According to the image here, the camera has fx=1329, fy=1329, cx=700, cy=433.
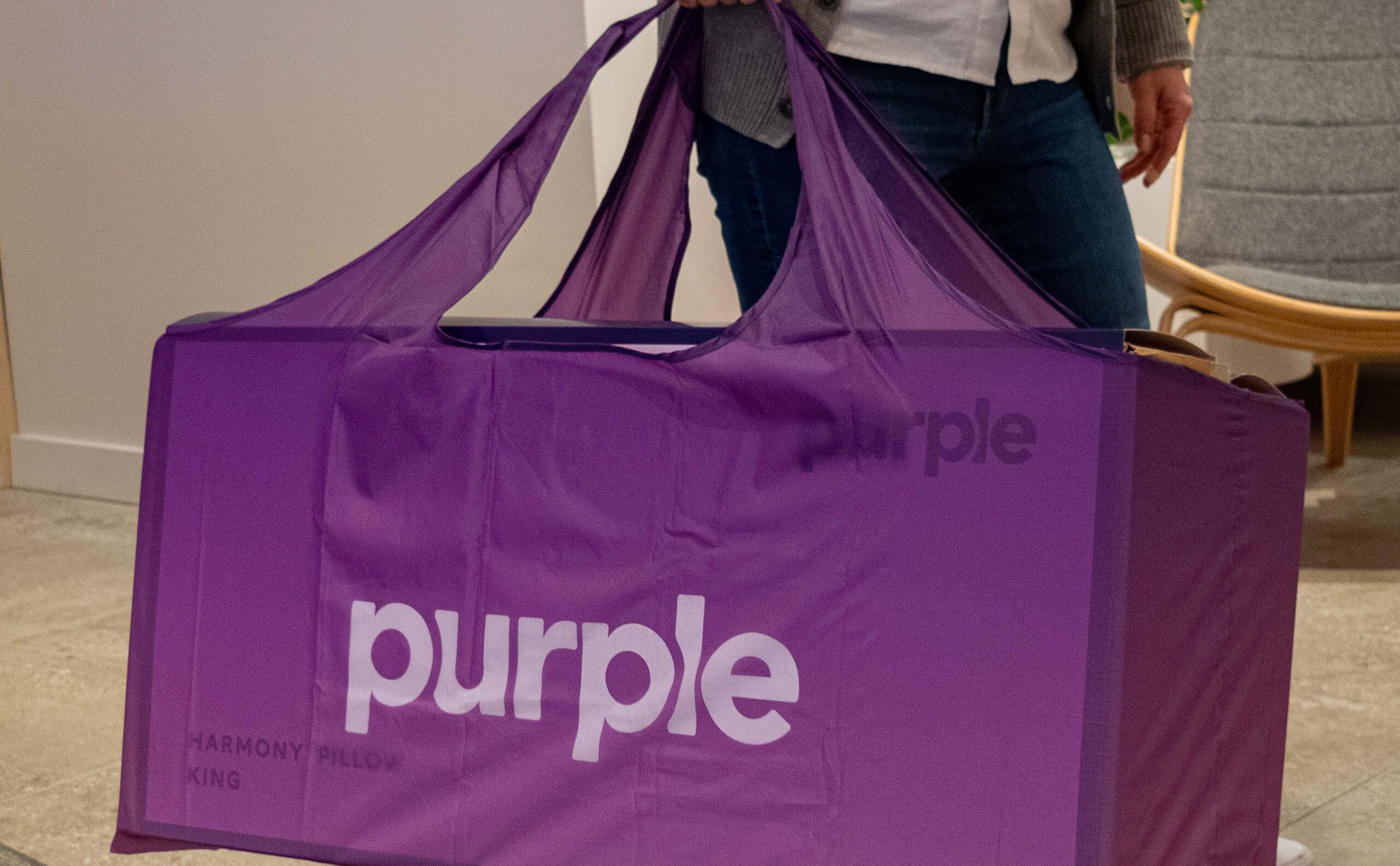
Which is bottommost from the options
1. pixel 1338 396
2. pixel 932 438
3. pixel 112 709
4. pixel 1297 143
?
pixel 112 709

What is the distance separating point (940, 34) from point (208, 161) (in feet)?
5.47

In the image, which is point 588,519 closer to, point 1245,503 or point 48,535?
point 1245,503

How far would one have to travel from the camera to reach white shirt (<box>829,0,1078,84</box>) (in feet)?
2.55

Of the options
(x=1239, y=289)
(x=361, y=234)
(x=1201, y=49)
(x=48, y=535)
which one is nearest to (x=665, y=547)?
(x=361, y=234)

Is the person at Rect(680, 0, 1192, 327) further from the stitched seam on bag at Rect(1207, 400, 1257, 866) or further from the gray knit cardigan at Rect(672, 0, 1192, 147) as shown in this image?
the stitched seam on bag at Rect(1207, 400, 1257, 866)

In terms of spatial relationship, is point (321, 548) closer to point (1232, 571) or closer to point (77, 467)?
point (1232, 571)

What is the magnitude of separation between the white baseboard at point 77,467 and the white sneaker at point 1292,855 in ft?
6.32

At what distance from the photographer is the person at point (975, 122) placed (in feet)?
2.58

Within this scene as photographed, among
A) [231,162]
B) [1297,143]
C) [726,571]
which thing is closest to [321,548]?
[726,571]

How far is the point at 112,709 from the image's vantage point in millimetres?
1340

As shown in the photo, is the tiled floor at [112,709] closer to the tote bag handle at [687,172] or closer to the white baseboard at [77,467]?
the white baseboard at [77,467]

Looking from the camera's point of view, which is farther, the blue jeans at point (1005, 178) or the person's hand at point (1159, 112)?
the person's hand at point (1159, 112)

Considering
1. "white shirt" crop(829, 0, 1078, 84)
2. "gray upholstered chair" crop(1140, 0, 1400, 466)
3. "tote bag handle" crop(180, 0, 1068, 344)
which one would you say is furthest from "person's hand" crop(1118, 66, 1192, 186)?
"gray upholstered chair" crop(1140, 0, 1400, 466)

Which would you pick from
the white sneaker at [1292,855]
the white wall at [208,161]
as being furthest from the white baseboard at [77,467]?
the white sneaker at [1292,855]
